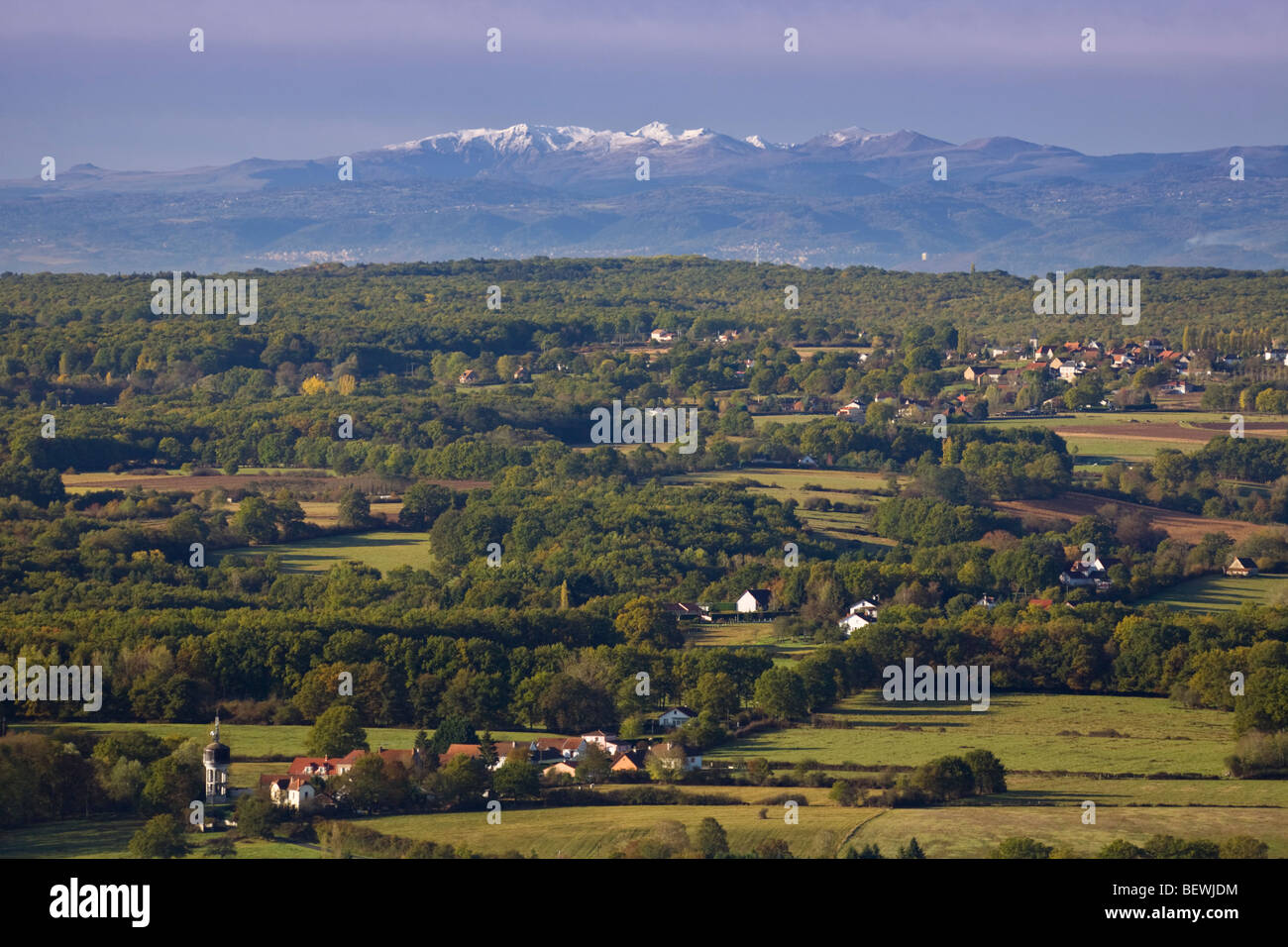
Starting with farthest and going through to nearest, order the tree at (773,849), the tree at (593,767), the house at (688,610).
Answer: the house at (688,610)
the tree at (593,767)
the tree at (773,849)

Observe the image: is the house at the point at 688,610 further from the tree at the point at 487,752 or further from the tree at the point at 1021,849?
the tree at the point at 1021,849

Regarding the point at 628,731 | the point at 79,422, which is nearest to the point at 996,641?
the point at 628,731

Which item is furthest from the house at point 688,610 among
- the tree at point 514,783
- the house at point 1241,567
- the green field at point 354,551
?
the tree at point 514,783

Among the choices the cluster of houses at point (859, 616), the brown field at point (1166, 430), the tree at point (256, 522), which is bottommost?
the cluster of houses at point (859, 616)

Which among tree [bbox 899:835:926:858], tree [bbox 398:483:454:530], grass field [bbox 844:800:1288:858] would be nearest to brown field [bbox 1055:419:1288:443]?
tree [bbox 398:483:454:530]

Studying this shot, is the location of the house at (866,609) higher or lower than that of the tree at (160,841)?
lower

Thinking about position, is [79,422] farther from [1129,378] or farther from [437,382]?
[1129,378]
